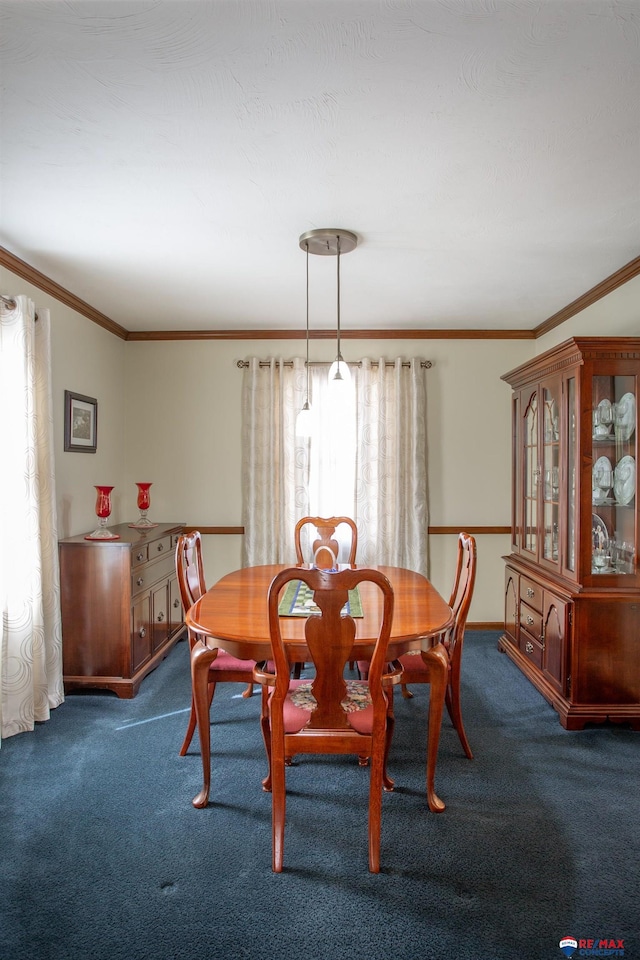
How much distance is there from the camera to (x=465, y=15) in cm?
139

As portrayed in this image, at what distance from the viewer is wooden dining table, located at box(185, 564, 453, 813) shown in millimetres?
2146

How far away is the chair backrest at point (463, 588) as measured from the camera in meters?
2.57

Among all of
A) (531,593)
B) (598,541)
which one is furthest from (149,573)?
(598,541)

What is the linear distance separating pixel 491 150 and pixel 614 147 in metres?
0.42

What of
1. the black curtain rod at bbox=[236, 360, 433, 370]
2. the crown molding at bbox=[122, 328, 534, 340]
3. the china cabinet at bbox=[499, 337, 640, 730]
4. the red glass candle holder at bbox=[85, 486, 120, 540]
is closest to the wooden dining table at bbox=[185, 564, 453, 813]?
the china cabinet at bbox=[499, 337, 640, 730]

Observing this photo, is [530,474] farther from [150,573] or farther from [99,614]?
[99,614]

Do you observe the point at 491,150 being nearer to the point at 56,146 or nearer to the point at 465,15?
the point at 465,15

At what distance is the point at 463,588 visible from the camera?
8.81ft

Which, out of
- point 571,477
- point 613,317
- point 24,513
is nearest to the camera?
point 24,513

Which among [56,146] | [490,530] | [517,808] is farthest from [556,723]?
[56,146]

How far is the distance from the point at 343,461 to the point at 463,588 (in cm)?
220

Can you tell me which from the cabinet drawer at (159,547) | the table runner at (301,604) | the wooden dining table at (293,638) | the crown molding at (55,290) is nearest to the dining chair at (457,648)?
the wooden dining table at (293,638)

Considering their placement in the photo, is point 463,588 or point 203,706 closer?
point 203,706

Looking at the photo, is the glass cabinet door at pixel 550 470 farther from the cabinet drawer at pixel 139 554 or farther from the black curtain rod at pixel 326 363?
the cabinet drawer at pixel 139 554
